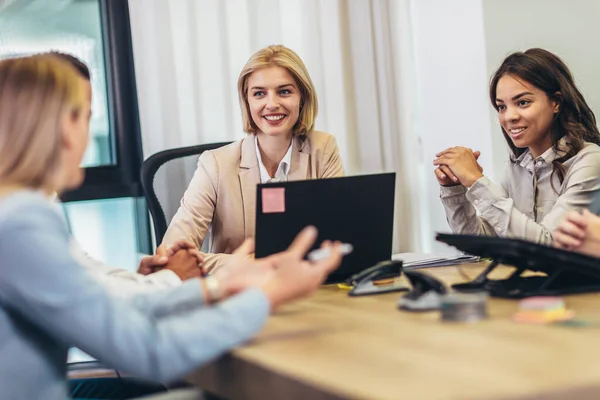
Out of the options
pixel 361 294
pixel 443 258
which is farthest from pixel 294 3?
pixel 361 294

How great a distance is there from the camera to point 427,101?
375cm

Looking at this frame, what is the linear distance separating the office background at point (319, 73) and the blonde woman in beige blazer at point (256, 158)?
69 centimetres

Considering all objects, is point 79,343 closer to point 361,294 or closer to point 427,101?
point 361,294

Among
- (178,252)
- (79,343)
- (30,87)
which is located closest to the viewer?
(79,343)

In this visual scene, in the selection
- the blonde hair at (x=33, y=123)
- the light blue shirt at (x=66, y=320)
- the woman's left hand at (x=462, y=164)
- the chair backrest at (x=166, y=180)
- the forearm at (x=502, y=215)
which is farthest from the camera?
the chair backrest at (x=166, y=180)

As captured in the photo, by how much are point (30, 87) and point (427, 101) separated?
2.71m

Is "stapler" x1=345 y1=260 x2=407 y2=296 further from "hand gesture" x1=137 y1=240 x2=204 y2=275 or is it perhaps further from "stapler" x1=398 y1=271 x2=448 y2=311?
"hand gesture" x1=137 y1=240 x2=204 y2=275

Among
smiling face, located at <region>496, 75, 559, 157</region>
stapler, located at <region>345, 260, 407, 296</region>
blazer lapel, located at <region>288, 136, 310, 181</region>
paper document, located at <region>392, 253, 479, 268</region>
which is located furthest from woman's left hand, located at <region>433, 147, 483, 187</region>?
stapler, located at <region>345, 260, 407, 296</region>

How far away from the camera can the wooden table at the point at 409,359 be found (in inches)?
34.5

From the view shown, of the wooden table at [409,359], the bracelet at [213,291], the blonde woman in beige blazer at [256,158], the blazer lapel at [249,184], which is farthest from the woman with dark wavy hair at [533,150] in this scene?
the bracelet at [213,291]

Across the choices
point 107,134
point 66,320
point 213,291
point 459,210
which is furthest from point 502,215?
point 107,134

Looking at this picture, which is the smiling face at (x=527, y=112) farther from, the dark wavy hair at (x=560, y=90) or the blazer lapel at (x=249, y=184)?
the blazer lapel at (x=249, y=184)

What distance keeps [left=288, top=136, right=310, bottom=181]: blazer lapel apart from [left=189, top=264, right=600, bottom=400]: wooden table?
1259mm

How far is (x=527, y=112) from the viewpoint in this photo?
2.62 metres
